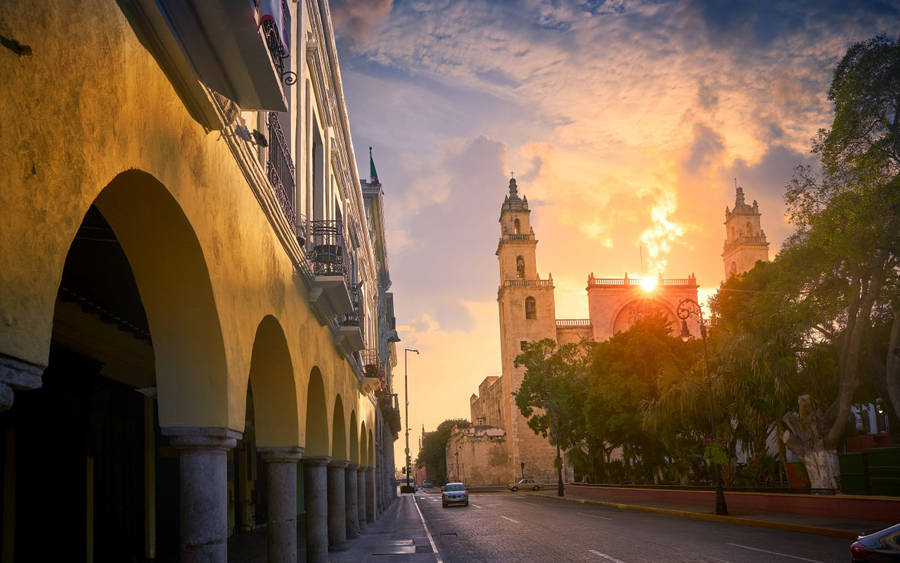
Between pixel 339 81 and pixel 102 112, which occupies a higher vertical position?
pixel 339 81

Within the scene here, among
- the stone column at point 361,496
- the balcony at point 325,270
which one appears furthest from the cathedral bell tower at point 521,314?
the balcony at point 325,270

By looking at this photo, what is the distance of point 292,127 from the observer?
12703mm

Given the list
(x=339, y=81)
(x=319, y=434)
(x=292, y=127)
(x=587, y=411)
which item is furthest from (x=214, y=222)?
(x=587, y=411)

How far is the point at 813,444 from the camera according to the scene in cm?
2616

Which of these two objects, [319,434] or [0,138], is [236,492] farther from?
[0,138]

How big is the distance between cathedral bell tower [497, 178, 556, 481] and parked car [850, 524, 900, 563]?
6838 cm

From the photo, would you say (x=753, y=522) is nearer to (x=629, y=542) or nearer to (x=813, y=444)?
(x=813, y=444)

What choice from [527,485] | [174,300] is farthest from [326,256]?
[527,485]

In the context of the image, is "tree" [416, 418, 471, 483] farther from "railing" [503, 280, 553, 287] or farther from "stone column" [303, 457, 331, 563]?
"stone column" [303, 457, 331, 563]

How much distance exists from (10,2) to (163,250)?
3253 millimetres

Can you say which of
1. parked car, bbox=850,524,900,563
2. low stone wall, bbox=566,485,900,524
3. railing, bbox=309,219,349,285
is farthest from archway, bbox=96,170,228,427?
low stone wall, bbox=566,485,900,524

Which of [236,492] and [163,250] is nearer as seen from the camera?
[163,250]

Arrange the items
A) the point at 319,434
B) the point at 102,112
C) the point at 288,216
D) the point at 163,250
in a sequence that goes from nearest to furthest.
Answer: the point at 102,112
the point at 163,250
the point at 288,216
the point at 319,434

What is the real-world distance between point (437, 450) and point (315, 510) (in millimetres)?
123717
